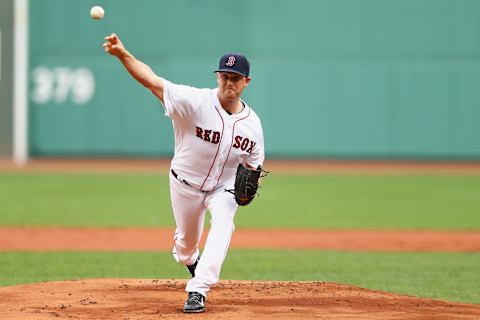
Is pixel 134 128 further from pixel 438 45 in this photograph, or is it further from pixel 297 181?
pixel 438 45

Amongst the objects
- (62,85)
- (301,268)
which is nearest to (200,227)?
(301,268)

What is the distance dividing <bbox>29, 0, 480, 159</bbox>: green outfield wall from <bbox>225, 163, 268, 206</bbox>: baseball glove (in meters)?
16.5

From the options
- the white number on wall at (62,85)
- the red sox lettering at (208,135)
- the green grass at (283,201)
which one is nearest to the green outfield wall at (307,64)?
the white number on wall at (62,85)

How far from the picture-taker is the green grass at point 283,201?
43.1ft

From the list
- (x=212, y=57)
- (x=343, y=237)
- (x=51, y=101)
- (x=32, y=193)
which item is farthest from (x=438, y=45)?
(x=343, y=237)

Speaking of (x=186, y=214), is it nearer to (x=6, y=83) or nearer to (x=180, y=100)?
(x=180, y=100)

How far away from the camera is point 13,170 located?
20.8 metres

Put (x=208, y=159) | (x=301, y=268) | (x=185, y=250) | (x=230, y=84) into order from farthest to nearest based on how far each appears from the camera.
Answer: (x=301, y=268) < (x=185, y=250) < (x=208, y=159) < (x=230, y=84)

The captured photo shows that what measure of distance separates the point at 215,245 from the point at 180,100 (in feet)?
3.07

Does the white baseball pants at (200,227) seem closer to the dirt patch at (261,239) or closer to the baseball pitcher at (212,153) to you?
the baseball pitcher at (212,153)

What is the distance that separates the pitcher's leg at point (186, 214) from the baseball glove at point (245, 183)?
317 millimetres

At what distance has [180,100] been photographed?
5867mm

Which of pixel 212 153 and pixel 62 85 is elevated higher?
pixel 62 85

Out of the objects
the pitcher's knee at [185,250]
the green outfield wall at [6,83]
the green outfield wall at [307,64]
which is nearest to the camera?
the pitcher's knee at [185,250]
